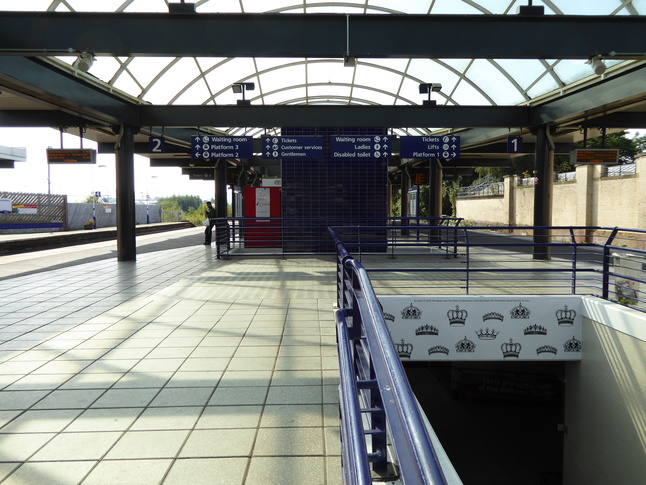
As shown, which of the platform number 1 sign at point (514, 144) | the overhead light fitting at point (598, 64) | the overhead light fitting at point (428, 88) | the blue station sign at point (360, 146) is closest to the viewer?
the overhead light fitting at point (598, 64)

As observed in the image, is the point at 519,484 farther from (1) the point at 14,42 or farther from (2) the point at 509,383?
(1) the point at 14,42

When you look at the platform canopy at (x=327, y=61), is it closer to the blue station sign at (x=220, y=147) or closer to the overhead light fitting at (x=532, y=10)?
the overhead light fitting at (x=532, y=10)

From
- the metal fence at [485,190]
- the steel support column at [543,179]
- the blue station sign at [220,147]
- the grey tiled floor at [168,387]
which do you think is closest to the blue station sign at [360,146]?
the blue station sign at [220,147]

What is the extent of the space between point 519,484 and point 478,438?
43.6 inches

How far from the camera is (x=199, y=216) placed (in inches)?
1718

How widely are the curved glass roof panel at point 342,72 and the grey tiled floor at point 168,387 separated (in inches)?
206

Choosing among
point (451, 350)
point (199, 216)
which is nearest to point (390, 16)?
point (451, 350)

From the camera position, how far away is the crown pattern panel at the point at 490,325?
6762 mm

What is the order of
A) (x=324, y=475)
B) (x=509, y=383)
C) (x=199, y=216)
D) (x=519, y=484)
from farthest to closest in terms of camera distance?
(x=199, y=216)
(x=509, y=383)
(x=519, y=484)
(x=324, y=475)

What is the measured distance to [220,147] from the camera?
13594 mm

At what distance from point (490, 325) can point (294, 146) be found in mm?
8467

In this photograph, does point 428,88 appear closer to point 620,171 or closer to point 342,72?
point 342,72

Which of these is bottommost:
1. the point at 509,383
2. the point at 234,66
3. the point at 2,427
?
the point at 509,383

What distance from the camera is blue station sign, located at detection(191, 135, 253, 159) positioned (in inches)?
531
